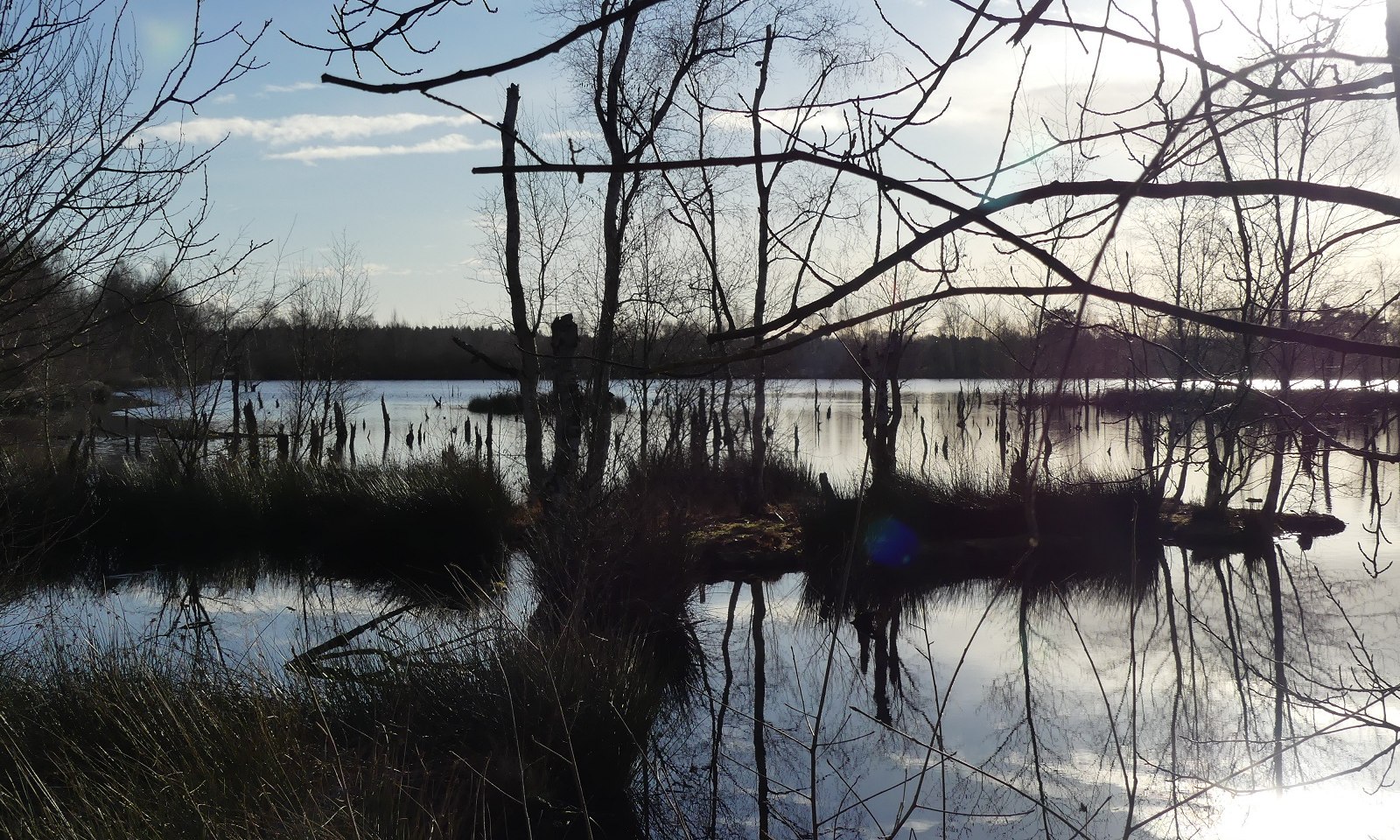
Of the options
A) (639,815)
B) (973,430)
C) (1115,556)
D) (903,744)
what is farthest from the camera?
(973,430)

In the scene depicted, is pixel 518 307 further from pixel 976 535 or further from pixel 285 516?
pixel 976 535

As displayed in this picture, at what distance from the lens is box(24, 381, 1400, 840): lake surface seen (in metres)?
4.64

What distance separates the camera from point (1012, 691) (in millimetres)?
7422

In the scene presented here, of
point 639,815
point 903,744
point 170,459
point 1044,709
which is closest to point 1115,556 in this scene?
point 1044,709

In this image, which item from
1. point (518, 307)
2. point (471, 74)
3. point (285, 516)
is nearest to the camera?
point (471, 74)

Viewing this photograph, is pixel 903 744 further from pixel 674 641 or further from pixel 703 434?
pixel 703 434

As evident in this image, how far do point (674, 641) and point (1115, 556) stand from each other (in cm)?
665

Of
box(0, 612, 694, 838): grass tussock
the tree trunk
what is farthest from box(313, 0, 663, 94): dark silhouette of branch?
the tree trunk

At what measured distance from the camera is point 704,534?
12.8m

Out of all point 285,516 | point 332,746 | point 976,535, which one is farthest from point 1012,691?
point 285,516

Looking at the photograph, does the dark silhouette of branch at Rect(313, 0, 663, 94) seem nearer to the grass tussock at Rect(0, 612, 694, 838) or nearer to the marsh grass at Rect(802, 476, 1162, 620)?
the grass tussock at Rect(0, 612, 694, 838)

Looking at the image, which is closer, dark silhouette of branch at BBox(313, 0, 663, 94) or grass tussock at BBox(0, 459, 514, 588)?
dark silhouette of branch at BBox(313, 0, 663, 94)

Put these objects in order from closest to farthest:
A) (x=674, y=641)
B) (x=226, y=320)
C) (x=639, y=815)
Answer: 1. (x=639, y=815)
2. (x=674, y=641)
3. (x=226, y=320)

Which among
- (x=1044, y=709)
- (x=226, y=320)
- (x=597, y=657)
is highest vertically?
(x=226, y=320)
